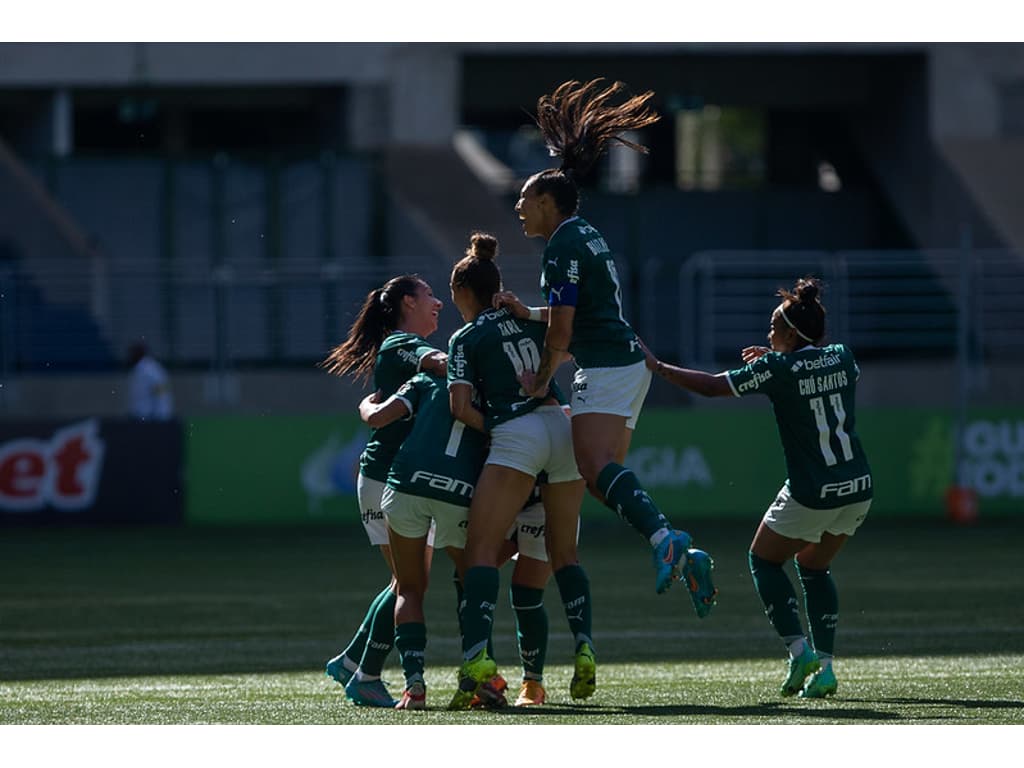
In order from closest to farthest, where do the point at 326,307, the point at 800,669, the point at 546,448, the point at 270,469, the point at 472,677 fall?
the point at 472,677, the point at 546,448, the point at 800,669, the point at 270,469, the point at 326,307

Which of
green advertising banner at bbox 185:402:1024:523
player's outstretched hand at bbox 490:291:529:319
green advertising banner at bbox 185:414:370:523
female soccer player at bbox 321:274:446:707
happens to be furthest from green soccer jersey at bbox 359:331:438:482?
green advertising banner at bbox 185:414:370:523

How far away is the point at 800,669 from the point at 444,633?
4017 mm

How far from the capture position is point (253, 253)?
2791 cm

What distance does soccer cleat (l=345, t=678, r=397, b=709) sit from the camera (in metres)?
7.82

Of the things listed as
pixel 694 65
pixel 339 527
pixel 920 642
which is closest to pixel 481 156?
pixel 694 65

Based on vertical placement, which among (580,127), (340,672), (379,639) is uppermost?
(580,127)

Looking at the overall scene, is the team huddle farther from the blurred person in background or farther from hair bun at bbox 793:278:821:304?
the blurred person in background

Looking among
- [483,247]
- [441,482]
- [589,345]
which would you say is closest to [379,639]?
[441,482]

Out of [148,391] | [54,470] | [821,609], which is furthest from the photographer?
[148,391]

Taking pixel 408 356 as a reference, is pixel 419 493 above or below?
below

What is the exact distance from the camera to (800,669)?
7.95 metres

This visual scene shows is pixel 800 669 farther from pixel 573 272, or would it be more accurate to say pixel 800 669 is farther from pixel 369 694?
pixel 573 272

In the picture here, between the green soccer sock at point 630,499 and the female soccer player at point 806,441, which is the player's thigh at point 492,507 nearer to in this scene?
the green soccer sock at point 630,499

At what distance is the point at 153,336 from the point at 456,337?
17.7 m
